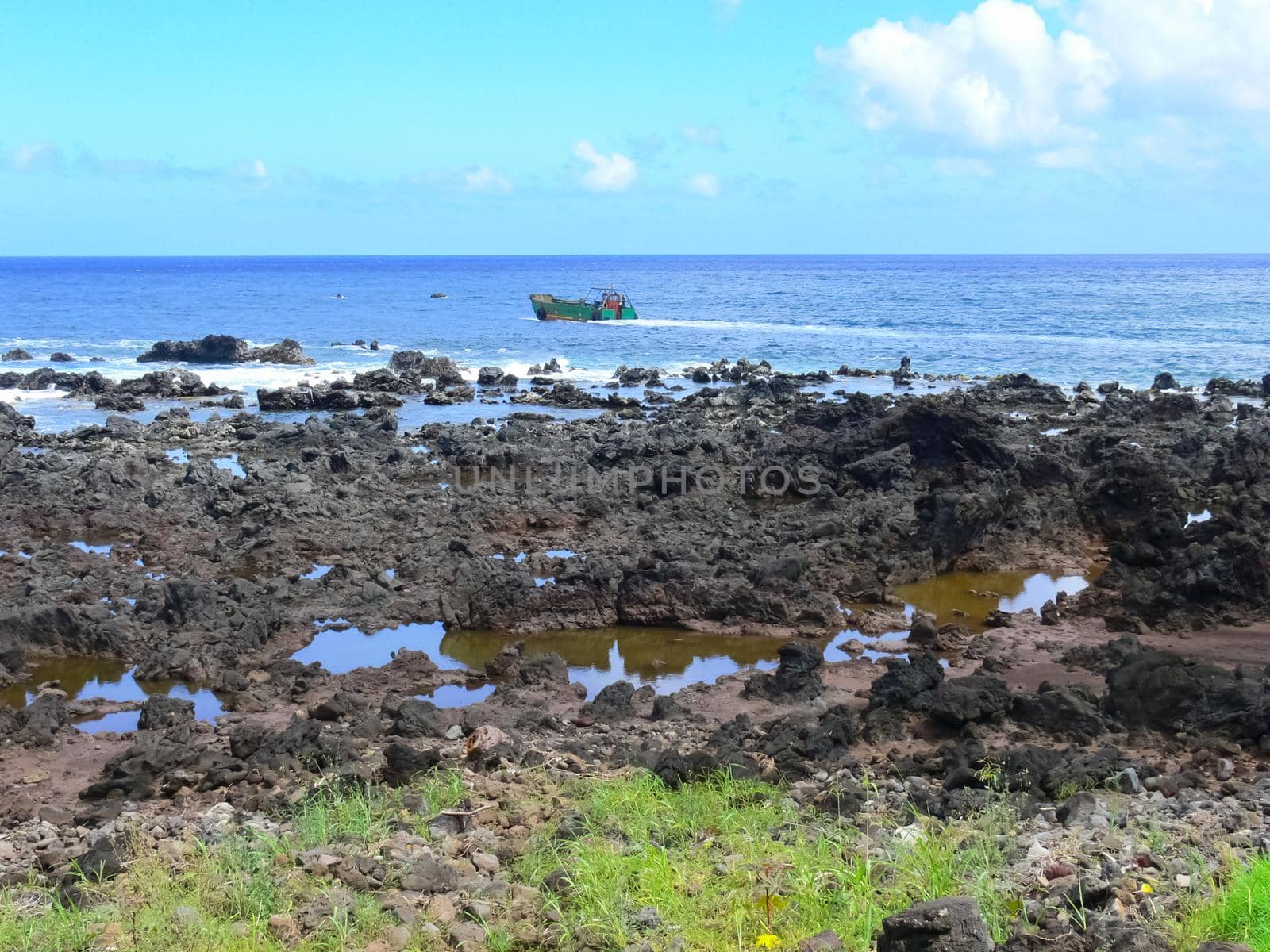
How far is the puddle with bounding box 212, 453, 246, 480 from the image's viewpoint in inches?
913

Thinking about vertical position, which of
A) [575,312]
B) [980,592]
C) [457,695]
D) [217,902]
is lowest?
[457,695]

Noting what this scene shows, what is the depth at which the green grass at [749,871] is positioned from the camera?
5.90 metres

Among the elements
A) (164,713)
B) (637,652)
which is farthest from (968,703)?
(164,713)

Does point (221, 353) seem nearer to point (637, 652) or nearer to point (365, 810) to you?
point (637, 652)

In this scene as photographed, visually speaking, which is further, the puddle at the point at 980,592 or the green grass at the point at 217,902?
the puddle at the point at 980,592

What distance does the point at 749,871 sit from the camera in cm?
648

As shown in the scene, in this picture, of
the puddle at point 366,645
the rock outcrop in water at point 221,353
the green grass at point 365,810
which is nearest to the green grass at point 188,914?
the green grass at point 365,810

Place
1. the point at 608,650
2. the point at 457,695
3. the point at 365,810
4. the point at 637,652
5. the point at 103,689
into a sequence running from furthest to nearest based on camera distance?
the point at 608,650 < the point at 637,652 < the point at 103,689 < the point at 457,695 < the point at 365,810

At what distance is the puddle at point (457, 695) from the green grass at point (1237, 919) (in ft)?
24.6

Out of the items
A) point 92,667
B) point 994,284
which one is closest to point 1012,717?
point 92,667

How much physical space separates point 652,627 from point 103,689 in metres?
6.32

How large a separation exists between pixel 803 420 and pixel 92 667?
17.5m

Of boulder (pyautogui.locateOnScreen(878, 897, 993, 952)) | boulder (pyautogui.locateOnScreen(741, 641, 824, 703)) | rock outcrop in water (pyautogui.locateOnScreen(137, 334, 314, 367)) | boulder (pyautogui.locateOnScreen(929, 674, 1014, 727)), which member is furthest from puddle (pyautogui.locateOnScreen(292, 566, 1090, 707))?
rock outcrop in water (pyautogui.locateOnScreen(137, 334, 314, 367))

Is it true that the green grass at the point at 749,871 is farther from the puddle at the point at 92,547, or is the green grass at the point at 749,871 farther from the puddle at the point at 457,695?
the puddle at the point at 92,547
